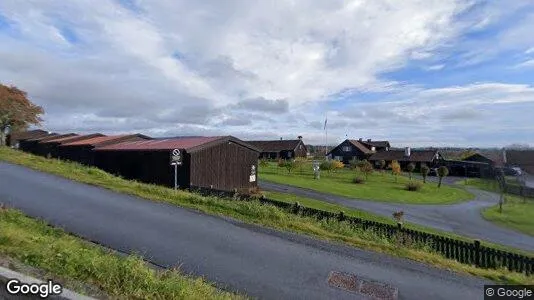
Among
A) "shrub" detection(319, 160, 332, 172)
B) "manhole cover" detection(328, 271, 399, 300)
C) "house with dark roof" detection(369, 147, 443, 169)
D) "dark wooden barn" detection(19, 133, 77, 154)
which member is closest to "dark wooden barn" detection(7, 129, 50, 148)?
"dark wooden barn" detection(19, 133, 77, 154)

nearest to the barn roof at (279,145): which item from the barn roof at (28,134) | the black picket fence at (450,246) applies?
the barn roof at (28,134)

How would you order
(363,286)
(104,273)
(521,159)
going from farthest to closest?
(521,159) → (363,286) → (104,273)

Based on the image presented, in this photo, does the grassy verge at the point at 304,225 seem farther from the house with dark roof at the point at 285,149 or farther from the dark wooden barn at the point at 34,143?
the house with dark roof at the point at 285,149

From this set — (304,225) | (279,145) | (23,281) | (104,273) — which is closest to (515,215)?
(304,225)

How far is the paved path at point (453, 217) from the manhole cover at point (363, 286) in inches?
774

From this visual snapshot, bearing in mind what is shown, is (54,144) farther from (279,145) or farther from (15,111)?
(279,145)

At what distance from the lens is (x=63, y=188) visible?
52.9 ft

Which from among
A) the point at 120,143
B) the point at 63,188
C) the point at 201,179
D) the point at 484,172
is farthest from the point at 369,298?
the point at 484,172

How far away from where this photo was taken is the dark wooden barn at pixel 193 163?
91.7ft

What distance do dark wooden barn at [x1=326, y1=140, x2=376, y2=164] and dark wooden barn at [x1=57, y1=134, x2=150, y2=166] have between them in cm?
6248

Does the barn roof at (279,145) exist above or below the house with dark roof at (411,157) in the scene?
above

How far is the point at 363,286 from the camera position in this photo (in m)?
8.12

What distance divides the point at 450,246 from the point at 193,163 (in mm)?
17914

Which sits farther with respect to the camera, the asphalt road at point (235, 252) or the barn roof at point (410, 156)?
the barn roof at point (410, 156)
